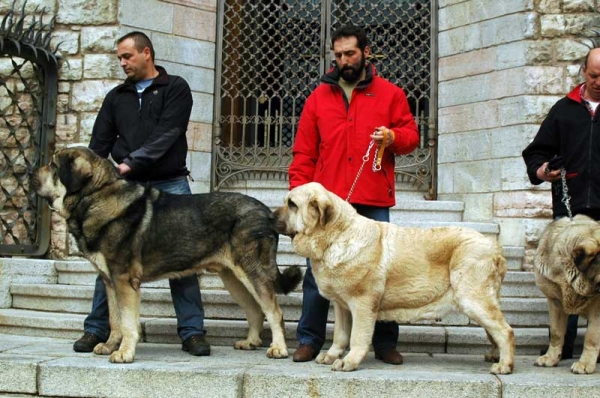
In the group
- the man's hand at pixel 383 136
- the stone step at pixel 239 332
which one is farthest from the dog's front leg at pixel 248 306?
the man's hand at pixel 383 136

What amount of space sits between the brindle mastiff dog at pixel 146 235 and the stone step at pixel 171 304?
76 centimetres

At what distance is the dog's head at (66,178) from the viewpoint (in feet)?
18.7

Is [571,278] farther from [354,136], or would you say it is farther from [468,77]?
[468,77]

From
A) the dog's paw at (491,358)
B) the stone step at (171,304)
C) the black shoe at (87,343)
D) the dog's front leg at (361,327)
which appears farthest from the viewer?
the stone step at (171,304)

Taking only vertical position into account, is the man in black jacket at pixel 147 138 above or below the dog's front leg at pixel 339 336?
above

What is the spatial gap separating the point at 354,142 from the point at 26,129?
4.66 m

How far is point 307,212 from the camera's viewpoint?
5.35 metres

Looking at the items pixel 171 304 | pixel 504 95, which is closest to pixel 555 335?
pixel 171 304

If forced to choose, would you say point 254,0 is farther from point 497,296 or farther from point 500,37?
point 497,296

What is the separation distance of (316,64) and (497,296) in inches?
220

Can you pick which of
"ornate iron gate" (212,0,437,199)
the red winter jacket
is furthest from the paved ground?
"ornate iron gate" (212,0,437,199)

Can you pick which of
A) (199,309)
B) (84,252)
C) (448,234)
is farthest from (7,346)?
(448,234)

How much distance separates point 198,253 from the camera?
599cm

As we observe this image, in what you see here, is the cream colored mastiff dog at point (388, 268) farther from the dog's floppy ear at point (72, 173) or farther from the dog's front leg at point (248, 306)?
the dog's floppy ear at point (72, 173)
